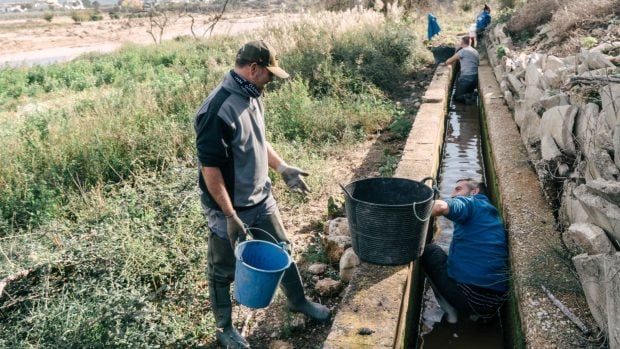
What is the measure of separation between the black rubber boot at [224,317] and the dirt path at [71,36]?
99.0 ft

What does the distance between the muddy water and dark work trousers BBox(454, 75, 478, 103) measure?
162 millimetres

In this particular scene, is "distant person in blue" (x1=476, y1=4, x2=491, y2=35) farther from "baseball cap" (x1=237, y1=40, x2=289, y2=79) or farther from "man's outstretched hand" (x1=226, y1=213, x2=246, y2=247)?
"man's outstretched hand" (x1=226, y1=213, x2=246, y2=247)

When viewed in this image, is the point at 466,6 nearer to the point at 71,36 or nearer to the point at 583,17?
the point at 583,17

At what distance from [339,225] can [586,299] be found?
2.18 meters

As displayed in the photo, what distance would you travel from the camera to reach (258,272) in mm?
2750

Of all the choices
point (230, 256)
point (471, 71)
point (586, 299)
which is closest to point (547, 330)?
point (586, 299)

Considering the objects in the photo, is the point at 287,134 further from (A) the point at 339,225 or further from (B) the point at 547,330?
(B) the point at 547,330

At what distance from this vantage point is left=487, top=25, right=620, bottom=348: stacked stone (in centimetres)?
253

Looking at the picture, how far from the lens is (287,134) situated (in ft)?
23.8

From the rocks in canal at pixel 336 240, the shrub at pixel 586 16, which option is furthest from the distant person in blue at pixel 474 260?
the shrub at pixel 586 16

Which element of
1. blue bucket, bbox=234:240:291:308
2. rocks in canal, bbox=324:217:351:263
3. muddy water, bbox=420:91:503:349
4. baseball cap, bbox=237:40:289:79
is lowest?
muddy water, bbox=420:91:503:349

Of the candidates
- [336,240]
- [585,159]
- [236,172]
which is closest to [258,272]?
[236,172]

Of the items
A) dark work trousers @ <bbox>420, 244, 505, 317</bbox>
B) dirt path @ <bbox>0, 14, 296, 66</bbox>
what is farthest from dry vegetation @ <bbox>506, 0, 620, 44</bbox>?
dirt path @ <bbox>0, 14, 296, 66</bbox>

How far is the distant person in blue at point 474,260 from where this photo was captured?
351cm
